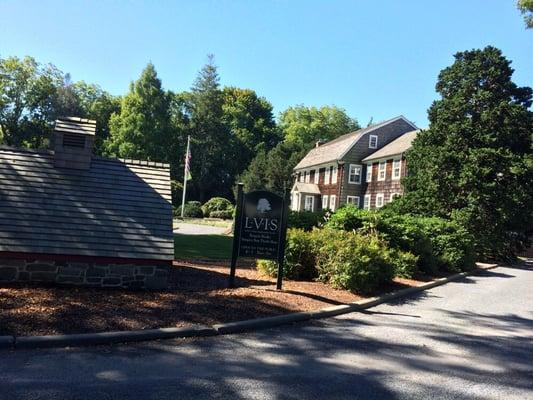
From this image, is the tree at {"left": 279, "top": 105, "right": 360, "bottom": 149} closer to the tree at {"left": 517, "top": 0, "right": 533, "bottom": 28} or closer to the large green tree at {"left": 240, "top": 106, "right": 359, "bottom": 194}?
the large green tree at {"left": 240, "top": 106, "right": 359, "bottom": 194}

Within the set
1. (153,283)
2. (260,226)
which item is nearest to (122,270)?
(153,283)

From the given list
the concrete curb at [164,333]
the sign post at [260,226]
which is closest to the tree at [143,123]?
the sign post at [260,226]

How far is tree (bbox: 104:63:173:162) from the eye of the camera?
57812mm

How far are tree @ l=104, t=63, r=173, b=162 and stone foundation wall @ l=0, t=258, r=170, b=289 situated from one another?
50.2 m

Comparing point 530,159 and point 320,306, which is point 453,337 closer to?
point 320,306

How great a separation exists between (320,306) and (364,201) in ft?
113

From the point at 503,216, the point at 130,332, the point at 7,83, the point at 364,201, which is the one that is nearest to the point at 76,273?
the point at 130,332

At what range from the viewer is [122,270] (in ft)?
29.8

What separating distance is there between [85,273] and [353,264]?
5.19 m

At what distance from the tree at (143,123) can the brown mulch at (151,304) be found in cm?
4973

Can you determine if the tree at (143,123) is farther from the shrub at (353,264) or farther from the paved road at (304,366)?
the paved road at (304,366)

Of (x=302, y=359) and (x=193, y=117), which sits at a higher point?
(x=193, y=117)

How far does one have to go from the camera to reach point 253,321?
23.6 feet

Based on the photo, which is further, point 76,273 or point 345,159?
point 345,159
